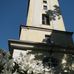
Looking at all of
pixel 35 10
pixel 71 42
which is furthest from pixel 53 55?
pixel 35 10

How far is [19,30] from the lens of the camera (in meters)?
26.7

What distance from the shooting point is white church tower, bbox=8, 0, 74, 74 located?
23.3 m

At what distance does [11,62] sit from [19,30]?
12824 millimetres

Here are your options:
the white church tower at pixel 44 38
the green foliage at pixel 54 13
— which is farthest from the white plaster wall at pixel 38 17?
the green foliage at pixel 54 13

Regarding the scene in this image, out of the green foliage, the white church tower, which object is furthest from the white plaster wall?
the green foliage

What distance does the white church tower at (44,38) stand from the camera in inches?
917

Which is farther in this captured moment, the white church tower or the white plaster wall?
the white plaster wall

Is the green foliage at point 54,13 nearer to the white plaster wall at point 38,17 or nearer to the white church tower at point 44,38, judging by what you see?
the white church tower at point 44,38

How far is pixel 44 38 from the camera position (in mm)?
25812

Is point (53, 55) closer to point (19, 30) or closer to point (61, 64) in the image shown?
point (61, 64)

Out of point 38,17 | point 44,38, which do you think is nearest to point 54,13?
point 38,17

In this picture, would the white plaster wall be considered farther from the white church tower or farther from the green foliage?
the green foliage

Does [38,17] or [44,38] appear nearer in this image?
[44,38]

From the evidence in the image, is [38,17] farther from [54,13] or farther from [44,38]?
[44,38]
